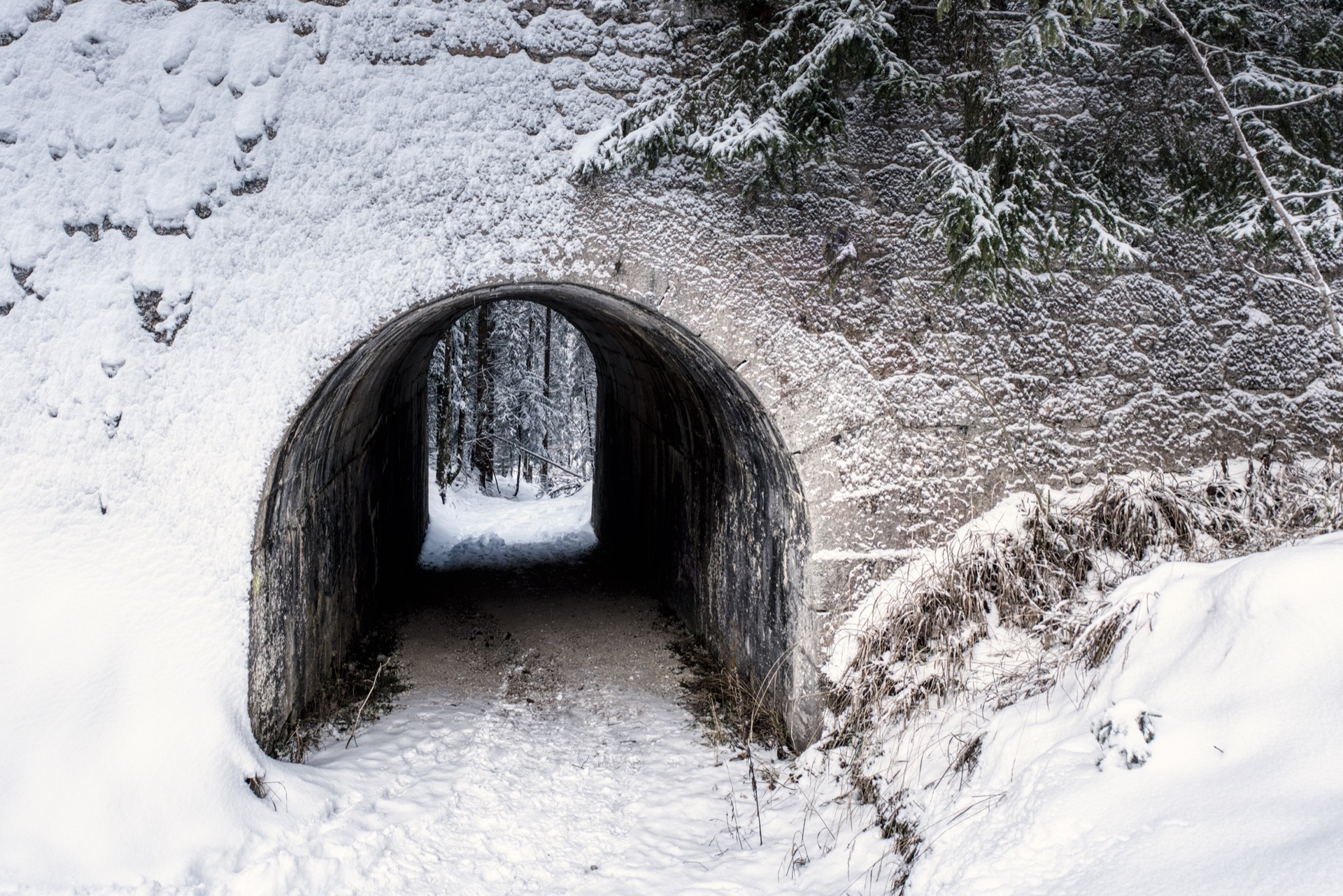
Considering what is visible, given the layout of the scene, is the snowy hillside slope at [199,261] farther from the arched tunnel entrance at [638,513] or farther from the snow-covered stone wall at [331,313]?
the arched tunnel entrance at [638,513]

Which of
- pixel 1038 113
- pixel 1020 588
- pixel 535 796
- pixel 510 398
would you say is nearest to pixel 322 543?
pixel 535 796

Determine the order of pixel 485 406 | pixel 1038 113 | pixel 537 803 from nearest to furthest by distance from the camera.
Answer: pixel 537 803 < pixel 1038 113 < pixel 485 406

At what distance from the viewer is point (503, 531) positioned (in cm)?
1080

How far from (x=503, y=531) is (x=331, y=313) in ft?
24.7

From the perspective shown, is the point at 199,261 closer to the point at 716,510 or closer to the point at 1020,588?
the point at 716,510

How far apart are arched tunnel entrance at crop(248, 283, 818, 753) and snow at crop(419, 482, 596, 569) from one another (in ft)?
4.65

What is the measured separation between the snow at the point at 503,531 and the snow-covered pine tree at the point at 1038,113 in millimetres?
6027

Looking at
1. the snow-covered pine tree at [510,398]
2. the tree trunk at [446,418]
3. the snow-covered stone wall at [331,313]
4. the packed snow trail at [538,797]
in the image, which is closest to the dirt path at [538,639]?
the packed snow trail at [538,797]

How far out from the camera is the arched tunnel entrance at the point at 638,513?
3727 millimetres

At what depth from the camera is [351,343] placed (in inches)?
138

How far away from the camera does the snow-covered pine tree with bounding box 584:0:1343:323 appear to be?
360 centimetres

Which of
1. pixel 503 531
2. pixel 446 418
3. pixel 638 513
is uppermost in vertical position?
pixel 446 418

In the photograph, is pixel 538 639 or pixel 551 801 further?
pixel 538 639

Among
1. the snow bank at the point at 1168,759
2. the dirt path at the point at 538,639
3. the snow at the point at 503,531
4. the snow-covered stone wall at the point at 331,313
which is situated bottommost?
the snow at the point at 503,531
